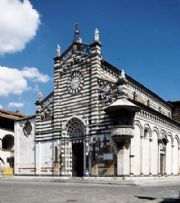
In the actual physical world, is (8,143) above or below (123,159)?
above

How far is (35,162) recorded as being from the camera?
1375 inches

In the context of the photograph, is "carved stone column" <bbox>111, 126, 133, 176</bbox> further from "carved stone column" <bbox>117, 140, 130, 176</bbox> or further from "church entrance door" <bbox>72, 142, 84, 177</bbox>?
"church entrance door" <bbox>72, 142, 84, 177</bbox>

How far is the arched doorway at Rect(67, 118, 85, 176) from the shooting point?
Answer: 31344 mm

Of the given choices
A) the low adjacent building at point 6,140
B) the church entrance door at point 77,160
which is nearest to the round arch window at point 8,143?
the low adjacent building at point 6,140

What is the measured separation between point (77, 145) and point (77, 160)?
138cm

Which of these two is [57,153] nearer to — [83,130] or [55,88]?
[83,130]

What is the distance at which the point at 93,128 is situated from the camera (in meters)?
29.8

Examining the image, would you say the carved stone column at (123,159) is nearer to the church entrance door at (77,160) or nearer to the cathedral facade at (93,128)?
the cathedral facade at (93,128)

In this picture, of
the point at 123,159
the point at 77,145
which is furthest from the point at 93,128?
the point at 123,159

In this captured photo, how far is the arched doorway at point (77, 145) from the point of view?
31.3m

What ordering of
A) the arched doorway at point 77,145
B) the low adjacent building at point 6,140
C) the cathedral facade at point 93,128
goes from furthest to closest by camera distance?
the low adjacent building at point 6,140
the arched doorway at point 77,145
the cathedral facade at point 93,128

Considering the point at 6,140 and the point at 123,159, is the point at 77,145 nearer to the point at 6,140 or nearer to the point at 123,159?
the point at 123,159

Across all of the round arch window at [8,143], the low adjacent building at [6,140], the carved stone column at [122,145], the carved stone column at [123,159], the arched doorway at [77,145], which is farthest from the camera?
the round arch window at [8,143]

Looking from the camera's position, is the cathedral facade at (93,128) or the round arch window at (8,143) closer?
the cathedral facade at (93,128)
